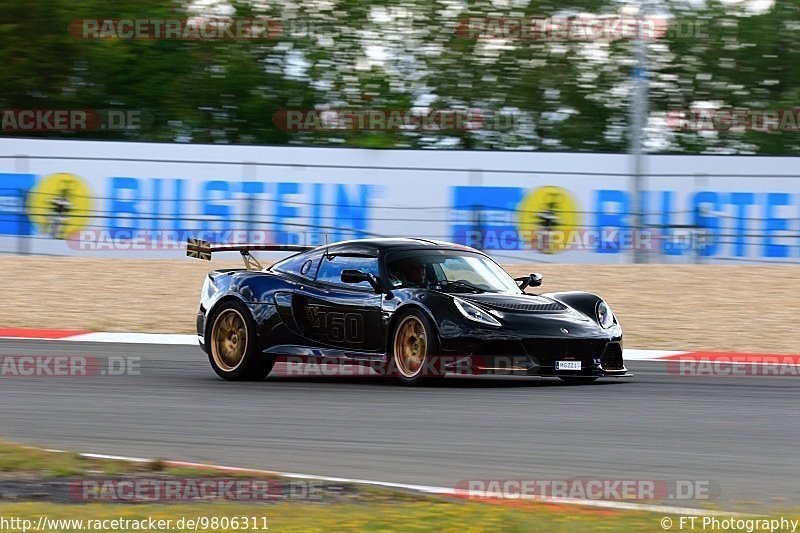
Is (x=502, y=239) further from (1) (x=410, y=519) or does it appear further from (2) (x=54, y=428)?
(1) (x=410, y=519)

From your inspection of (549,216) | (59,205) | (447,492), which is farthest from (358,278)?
(59,205)

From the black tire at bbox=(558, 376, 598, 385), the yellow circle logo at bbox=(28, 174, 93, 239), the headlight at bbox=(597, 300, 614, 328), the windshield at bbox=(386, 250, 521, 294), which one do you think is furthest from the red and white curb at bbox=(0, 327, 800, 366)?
the yellow circle logo at bbox=(28, 174, 93, 239)

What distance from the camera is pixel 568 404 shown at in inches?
379

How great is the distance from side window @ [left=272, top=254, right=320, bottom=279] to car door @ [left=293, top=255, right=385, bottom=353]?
0.08 m

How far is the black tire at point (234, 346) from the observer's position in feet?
38.2

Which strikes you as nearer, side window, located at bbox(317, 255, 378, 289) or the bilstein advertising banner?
side window, located at bbox(317, 255, 378, 289)

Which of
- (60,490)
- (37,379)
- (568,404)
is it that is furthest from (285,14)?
(60,490)

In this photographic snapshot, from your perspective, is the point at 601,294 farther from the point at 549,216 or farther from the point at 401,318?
the point at 401,318

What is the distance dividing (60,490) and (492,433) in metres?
2.90

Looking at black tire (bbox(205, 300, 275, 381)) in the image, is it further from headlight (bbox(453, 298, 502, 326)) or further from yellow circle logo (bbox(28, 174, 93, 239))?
yellow circle logo (bbox(28, 174, 93, 239))

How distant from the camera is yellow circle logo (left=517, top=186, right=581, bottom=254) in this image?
22.5 meters

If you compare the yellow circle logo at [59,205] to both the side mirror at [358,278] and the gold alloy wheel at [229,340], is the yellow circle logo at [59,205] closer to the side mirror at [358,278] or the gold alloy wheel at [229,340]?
the gold alloy wheel at [229,340]

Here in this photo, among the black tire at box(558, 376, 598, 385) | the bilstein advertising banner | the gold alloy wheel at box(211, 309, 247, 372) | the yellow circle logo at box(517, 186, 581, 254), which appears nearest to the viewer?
the black tire at box(558, 376, 598, 385)

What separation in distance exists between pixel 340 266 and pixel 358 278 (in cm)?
53
